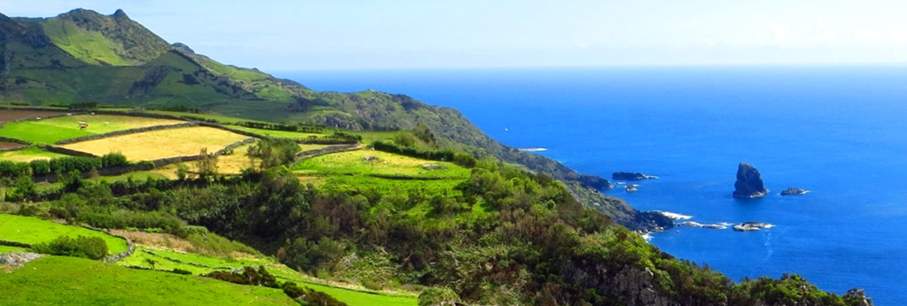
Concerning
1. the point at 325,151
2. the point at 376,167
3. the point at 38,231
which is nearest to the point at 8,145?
the point at 325,151

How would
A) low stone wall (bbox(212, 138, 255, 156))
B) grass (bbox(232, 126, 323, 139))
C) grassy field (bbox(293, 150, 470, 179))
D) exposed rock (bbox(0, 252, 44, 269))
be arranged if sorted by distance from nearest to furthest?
exposed rock (bbox(0, 252, 44, 269)), grassy field (bbox(293, 150, 470, 179)), low stone wall (bbox(212, 138, 255, 156)), grass (bbox(232, 126, 323, 139))

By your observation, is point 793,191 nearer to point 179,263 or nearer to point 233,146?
point 233,146

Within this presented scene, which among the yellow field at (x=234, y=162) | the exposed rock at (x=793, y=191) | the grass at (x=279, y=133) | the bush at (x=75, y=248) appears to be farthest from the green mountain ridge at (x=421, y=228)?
the exposed rock at (x=793, y=191)

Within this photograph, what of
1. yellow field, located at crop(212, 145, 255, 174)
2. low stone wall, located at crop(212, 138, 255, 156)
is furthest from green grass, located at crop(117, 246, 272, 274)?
low stone wall, located at crop(212, 138, 255, 156)

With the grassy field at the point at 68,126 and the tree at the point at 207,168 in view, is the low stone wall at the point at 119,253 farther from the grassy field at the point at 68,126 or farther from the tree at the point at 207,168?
the grassy field at the point at 68,126

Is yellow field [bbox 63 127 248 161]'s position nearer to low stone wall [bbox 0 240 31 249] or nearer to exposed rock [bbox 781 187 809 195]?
low stone wall [bbox 0 240 31 249]

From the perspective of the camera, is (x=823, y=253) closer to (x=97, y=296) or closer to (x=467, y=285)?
(x=467, y=285)
